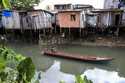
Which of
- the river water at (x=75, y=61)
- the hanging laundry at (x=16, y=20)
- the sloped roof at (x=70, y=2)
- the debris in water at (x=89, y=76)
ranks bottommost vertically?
the river water at (x=75, y=61)

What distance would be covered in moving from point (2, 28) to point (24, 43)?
A: 7.97ft

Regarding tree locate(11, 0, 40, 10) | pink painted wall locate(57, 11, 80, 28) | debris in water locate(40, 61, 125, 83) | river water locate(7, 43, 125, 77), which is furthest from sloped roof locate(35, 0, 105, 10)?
debris in water locate(40, 61, 125, 83)

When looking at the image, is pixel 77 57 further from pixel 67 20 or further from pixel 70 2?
pixel 70 2

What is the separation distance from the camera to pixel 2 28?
2191cm

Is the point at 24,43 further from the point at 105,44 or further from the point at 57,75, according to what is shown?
the point at 57,75

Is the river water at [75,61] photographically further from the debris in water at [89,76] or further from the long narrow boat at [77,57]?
the debris in water at [89,76]

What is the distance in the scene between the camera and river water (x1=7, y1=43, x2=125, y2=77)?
46.8 feet

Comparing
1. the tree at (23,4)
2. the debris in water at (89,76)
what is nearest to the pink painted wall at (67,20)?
the tree at (23,4)

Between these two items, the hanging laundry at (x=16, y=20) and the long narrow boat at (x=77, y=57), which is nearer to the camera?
the long narrow boat at (x=77, y=57)

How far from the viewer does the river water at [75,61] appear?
561 inches

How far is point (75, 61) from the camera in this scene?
15328 mm

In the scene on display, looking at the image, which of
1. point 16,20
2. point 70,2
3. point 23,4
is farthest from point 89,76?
point 70,2

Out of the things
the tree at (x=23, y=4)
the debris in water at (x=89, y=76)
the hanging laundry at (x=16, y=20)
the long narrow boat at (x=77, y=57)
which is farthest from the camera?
the tree at (x=23, y=4)

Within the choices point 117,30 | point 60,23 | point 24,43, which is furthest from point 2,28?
point 117,30
